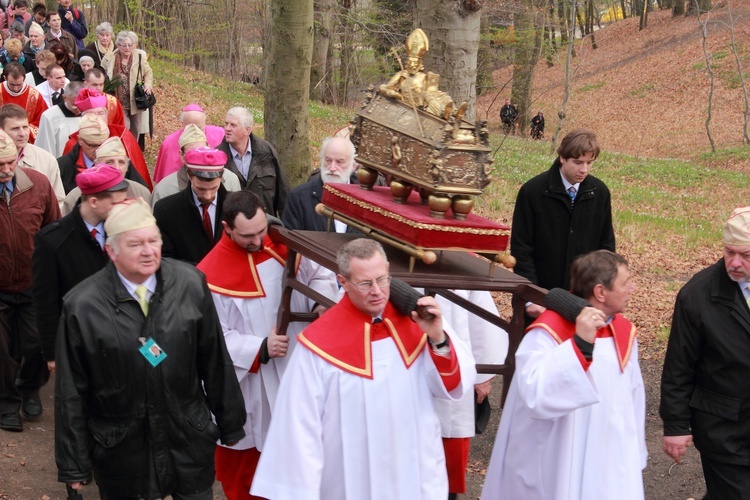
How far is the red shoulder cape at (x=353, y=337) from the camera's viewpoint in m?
4.47

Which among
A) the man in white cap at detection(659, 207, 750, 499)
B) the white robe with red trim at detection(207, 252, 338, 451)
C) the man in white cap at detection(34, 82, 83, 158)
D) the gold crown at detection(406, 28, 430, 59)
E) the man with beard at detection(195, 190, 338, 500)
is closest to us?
the man in white cap at detection(659, 207, 750, 499)

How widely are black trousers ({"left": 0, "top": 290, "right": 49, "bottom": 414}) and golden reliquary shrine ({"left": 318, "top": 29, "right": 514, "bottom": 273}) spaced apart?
323cm

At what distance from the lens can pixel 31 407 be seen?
7.51 m

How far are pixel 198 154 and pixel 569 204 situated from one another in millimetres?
2647

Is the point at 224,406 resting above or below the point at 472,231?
below

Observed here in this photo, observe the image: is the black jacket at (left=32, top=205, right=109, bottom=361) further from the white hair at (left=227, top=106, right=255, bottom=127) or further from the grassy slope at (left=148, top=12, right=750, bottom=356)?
the grassy slope at (left=148, top=12, right=750, bottom=356)

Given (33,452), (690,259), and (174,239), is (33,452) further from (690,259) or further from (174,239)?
(690,259)

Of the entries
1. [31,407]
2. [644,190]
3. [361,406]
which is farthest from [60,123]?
[644,190]

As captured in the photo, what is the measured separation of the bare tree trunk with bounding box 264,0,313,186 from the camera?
1028 centimetres

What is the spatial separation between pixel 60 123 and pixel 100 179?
15.7 ft

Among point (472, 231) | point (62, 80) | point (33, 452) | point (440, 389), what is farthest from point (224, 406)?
point (62, 80)

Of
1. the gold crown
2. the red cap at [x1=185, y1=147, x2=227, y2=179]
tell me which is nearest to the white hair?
the red cap at [x1=185, y1=147, x2=227, y2=179]

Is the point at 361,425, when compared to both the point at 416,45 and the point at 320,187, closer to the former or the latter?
the point at 416,45

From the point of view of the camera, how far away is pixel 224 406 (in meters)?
4.99
